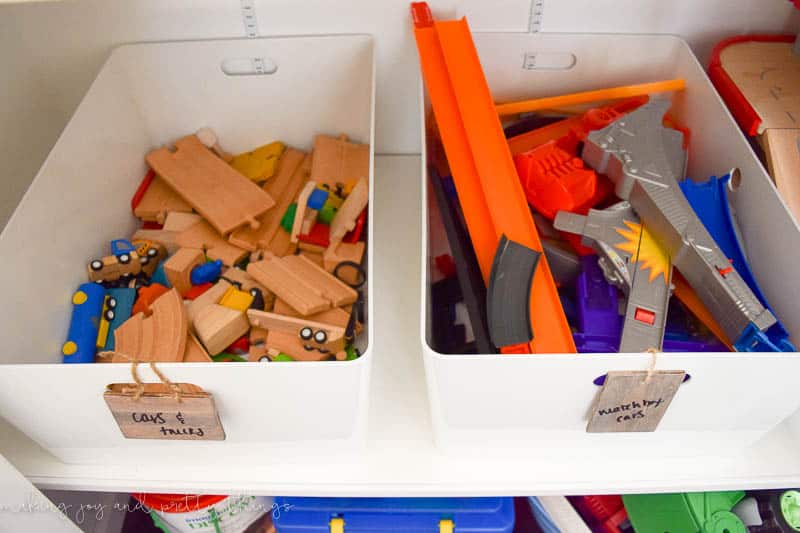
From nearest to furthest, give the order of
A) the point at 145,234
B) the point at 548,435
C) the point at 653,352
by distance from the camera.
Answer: the point at 653,352, the point at 548,435, the point at 145,234

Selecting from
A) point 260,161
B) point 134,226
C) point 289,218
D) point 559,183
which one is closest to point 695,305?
point 559,183

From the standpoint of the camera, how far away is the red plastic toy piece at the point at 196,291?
804 millimetres

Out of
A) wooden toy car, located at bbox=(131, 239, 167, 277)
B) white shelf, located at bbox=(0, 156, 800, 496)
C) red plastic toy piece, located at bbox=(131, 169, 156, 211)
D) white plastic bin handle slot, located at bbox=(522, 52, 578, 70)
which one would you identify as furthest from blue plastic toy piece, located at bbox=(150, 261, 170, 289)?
white plastic bin handle slot, located at bbox=(522, 52, 578, 70)

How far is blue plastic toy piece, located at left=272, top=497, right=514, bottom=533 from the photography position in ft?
2.59

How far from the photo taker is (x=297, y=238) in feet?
2.77

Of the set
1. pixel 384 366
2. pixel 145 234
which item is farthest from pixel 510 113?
pixel 145 234

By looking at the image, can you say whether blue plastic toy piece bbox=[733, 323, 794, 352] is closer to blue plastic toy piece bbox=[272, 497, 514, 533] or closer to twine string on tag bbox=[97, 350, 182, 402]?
blue plastic toy piece bbox=[272, 497, 514, 533]

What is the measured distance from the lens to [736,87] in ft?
2.63

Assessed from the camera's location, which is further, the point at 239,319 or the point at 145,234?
the point at 145,234

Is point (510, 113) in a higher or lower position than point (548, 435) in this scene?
higher

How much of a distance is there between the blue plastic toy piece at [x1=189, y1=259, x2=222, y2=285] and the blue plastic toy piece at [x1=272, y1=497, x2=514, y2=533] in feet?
1.03

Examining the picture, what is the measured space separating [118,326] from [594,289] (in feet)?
1.93

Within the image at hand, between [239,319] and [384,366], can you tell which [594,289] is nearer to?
[384,366]

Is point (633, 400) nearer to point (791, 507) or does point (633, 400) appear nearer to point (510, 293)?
point (510, 293)
